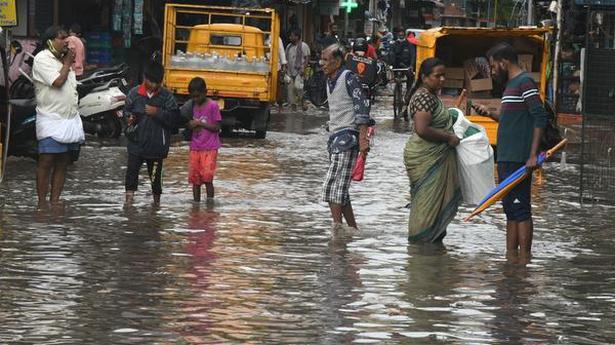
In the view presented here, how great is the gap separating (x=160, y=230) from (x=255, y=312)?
4.21m

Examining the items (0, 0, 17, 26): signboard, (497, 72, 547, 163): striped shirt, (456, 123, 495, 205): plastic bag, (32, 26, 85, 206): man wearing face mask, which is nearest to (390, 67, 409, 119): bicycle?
(0, 0, 17, 26): signboard

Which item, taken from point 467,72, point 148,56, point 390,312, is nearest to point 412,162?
point 390,312

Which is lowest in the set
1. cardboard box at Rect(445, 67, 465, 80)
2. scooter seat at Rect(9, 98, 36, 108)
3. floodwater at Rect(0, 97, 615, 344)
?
floodwater at Rect(0, 97, 615, 344)

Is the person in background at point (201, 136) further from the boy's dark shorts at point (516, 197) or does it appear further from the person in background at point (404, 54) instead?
the person in background at point (404, 54)

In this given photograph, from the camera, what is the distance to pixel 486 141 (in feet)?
42.1

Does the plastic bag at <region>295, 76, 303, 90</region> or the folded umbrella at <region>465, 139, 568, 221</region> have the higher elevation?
the folded umbrella at <region>465, 139, 568, 221</region>

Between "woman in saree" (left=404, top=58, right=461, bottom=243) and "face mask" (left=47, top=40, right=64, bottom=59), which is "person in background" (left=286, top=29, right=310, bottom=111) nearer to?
"face mask" (left=47, top=40, right=64, bottom=59)

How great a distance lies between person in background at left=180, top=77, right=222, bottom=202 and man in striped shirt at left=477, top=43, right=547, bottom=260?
170 inches

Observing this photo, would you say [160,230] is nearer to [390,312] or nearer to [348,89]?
[348,89]

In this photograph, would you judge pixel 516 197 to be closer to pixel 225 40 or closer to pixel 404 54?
pixel 225 40

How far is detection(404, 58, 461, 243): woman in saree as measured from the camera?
12.6 meters

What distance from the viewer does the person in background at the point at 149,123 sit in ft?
50.4

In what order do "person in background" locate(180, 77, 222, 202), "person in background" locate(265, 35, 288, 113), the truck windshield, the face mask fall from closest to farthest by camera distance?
the face mask, "person in background" locate(180, 77, 222, 202), the truck windshield, "person in background" locate(265, 35, 288, 113)

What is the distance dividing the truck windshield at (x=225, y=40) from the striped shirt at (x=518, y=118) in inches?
643
